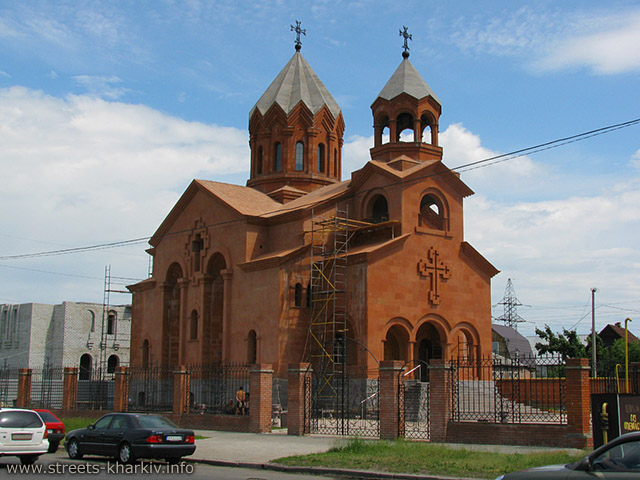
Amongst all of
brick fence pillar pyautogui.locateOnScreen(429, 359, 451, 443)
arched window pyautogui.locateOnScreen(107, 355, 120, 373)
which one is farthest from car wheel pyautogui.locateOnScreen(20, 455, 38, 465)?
arched window pyautogui.locateOnScreen(107, 355, 120, 373)

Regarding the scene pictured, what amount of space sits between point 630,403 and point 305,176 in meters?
25.9

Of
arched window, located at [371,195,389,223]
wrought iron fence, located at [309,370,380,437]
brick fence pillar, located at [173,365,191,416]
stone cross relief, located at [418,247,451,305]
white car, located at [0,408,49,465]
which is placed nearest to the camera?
white car, located at [0,408,49,465]

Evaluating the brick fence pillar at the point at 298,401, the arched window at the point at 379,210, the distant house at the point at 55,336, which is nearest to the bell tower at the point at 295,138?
the arched window at the point at 379,210

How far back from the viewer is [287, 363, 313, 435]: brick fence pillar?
2078 centimetres

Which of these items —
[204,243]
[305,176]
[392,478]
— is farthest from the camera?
[305,176]

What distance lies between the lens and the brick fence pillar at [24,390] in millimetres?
31703

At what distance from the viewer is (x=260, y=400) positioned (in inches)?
849

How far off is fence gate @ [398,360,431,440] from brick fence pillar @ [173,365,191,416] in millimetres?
7042

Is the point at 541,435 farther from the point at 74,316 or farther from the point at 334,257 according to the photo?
the point at 74,316

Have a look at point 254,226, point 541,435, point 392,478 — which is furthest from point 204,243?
point 392,478

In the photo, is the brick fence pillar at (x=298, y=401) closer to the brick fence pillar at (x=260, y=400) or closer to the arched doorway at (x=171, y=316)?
the brick fence pillar at (x=260, y=400)

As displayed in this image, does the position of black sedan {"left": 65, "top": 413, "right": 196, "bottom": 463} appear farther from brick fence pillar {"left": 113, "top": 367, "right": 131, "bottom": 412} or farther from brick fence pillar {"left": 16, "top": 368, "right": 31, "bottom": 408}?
brick fence pillar {"left": 16, "top": 368, "right": 31, "bottom": 408}

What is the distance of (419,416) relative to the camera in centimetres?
2480

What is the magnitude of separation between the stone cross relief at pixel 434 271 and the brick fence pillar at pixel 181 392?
10.5 meters
